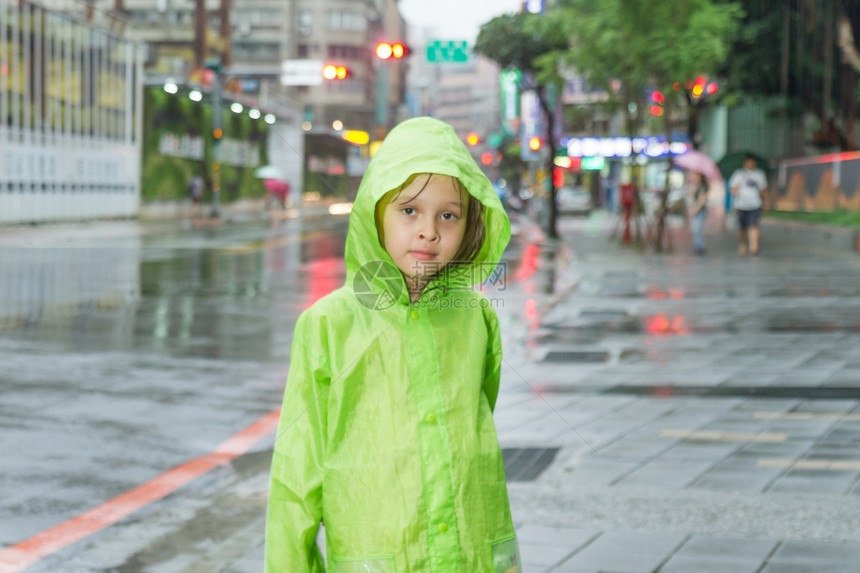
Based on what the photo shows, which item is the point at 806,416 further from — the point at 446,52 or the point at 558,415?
the point at 446,52

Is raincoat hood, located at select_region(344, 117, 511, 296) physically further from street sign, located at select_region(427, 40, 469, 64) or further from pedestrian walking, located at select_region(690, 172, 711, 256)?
pedestrian walking, located at select_region(690, 172, 711, 256)

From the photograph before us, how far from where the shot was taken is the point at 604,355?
9.53 m

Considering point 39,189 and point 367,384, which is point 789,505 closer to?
point 367,384

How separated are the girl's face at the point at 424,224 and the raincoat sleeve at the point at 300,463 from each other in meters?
0.23

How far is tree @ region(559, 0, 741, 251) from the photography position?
21.8m

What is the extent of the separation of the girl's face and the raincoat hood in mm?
34

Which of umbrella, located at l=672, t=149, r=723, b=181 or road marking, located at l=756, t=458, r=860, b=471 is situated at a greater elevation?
umbrella, located at l=672, t=149, r=723, b=181

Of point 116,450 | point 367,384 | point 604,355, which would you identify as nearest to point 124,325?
point 604,355

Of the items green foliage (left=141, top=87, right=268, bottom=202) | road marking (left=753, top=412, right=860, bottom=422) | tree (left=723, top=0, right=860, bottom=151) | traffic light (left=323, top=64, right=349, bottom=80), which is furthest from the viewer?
green foliage (left=141, top=87, right=268, bottom=202)

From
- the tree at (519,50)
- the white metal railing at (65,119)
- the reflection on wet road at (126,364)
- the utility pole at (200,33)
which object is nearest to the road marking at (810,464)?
the reflection on wet road at (126,364)

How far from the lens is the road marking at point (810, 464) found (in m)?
5.50

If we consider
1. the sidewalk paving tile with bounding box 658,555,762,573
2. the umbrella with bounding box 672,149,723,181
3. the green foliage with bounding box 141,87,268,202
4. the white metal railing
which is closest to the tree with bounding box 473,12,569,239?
the umbrella with bounding box 672,149,723,181

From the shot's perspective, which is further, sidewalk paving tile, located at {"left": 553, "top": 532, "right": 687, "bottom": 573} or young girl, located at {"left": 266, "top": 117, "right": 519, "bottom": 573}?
sidewalk paving tile, located at {"left": 553, "top": 532, "right": 687, "bottom": 573}

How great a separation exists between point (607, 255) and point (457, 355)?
20.9 m
